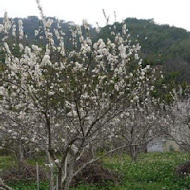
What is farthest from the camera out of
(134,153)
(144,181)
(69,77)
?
(134,153)

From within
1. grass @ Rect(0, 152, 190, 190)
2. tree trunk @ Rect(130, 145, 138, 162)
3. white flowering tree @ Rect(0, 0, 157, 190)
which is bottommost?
grass @ Rect(0, 152, 190, 190)

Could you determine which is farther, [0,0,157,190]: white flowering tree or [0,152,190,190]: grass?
[0,152,190,190]: grass

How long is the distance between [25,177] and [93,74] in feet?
19.6

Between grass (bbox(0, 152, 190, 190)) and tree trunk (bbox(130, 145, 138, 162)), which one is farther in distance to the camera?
tree trunk (bbox(130, 145, 138, 162))

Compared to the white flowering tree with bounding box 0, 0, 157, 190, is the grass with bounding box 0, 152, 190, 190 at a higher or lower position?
lower

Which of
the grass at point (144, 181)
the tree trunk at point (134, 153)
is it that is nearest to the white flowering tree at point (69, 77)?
the grass at point (144, 181)

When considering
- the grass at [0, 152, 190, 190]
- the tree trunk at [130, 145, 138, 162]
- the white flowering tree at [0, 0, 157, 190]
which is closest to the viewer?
the white flowering tree at [0, 0, 157, 190]

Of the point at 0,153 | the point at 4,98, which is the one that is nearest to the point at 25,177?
the point at 4,98

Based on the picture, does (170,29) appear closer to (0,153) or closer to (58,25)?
(0,153)

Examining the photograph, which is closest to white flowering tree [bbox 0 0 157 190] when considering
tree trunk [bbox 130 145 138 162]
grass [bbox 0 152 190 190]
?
grass [bbox 0 152 190 190]

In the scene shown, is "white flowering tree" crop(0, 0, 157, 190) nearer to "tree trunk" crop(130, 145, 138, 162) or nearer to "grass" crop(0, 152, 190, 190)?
"grass" crop(0, 152, 190, 190)

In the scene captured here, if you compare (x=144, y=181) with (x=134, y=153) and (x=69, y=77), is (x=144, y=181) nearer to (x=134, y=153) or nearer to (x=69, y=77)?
(x=134, y=153)

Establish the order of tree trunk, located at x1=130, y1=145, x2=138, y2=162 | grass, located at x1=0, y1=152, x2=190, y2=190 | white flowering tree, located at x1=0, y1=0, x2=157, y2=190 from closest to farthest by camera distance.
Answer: white flowering tree, located at x1=0, y1=0, x2=157, y2=190
grass, located at x1=0, y1=152, x2=190, y2=190
tree trunk, located at x1=130, y1=145, x2=138, y2=162

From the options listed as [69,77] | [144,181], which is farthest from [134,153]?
[69,77]
